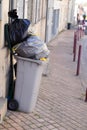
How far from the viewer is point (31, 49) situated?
601cm


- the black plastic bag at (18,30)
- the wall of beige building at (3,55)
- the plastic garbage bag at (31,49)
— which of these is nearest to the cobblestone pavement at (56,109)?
the wall of beige building at (3,55)

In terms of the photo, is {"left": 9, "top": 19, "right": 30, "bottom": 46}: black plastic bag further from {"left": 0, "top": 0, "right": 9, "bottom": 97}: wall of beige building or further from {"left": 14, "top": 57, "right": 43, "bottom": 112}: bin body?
{"left": 14, "top": 57, "right": 43, "bottom": 112}: bin body

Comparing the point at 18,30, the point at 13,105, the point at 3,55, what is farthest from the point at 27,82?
the point at 18,30

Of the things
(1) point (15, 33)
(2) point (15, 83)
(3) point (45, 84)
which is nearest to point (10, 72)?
(2) point (15, 83)

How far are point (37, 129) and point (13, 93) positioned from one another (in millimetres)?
1066

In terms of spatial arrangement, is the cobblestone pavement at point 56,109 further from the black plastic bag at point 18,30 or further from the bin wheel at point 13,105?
the black plastic bag at point 18,30

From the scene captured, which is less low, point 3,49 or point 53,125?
point 3,49

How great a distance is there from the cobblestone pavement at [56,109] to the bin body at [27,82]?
196 mm

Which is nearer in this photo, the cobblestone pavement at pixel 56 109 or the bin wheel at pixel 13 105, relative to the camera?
the cobblestone pavement at pixel 56 109

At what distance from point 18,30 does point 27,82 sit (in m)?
0.92

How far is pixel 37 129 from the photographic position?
18.2ft

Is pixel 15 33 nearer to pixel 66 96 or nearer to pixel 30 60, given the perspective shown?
pixel 30 60

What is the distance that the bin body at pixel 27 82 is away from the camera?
237 inches

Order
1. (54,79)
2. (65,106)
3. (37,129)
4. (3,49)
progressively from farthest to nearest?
(54,79) < (65,106) < (3,49) < (37,129)
